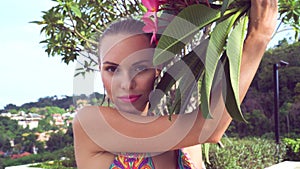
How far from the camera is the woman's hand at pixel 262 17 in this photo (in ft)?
1.59

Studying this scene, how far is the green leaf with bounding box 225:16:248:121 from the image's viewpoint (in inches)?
18.4

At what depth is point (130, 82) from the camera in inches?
24.1

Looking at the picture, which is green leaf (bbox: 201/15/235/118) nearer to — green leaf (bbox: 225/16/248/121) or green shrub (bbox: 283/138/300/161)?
green leaf (bbox: 225/16/248/121)

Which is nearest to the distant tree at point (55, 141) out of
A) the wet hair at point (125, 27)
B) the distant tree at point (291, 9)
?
the distant tree at point (291, 9)

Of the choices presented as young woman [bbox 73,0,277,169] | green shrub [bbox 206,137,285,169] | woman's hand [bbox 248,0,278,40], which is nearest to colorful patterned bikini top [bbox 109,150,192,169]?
young woman [bbox 73,0,277,169]

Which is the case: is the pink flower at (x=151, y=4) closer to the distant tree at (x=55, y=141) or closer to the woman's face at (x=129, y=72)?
the woman's face at (x=129, y=72)

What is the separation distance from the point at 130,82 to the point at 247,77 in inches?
6.9

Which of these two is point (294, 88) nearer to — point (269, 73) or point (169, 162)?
point (269, 73)

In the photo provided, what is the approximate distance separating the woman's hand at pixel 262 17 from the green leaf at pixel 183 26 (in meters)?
0.04

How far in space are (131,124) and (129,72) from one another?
7cm

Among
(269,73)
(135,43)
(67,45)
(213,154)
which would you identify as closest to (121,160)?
(135,43)

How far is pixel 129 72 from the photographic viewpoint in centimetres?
61

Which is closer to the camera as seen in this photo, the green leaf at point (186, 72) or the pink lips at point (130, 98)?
the green leaf at point (186, 72)

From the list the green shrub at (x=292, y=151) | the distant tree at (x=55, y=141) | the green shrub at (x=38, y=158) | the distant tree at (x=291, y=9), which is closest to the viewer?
the distant tree at (x=291, y=9)
